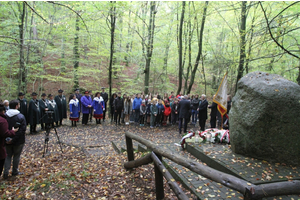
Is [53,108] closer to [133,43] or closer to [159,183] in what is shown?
[159,183]

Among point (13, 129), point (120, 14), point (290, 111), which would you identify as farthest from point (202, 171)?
point (120, 14)

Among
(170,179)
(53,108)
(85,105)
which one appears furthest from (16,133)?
(85,105)

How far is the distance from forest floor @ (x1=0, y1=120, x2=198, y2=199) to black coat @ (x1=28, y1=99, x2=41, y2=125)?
202cm

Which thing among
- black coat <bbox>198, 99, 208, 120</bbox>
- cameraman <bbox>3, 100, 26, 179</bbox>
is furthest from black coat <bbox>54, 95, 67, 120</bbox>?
black coat <bbox>198, 99, 208, 120</bbox>

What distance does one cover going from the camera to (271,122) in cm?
420

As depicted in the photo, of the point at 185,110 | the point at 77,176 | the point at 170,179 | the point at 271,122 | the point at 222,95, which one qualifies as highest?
the point at 222,95

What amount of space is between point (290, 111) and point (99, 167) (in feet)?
17.4

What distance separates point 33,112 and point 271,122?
10391 millimetres

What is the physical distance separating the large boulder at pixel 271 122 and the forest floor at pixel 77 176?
2.34 m

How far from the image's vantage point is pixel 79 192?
3.79 metres

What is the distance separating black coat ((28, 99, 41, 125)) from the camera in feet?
29.6

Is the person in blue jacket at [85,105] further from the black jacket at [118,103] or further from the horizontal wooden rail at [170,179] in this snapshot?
the horizontal wooden rail at [170,179]

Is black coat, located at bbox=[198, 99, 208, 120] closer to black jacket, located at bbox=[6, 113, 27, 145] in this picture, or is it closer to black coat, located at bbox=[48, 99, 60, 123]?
black jacket, located at bbox=[6, 113, 27, 145]

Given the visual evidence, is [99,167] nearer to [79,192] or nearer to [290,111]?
[79,192]
